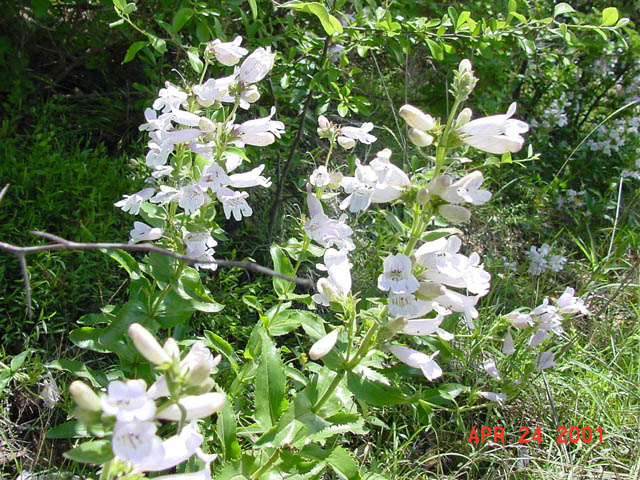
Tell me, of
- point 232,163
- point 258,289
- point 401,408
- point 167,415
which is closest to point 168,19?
point 258,289

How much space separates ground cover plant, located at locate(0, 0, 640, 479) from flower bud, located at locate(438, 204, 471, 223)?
0.02m

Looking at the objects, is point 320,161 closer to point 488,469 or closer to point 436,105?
point 436,105

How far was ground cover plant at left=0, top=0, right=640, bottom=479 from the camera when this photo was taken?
1789 mm

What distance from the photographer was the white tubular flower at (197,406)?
133 cm

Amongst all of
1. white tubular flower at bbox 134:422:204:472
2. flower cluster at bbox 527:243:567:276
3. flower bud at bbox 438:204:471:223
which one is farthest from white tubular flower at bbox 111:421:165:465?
flower cluster at bbox 527:243:567:276

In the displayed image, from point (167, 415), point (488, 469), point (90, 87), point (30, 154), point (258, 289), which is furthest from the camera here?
point (90, 87)

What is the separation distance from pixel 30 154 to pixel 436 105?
308 centimetres

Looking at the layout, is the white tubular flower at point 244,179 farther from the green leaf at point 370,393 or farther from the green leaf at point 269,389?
the green leaf at point 370,393

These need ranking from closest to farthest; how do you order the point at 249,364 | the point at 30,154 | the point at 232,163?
the point at 232,163
the point at 249,364
the point at 30,154

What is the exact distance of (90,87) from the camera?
16.6 feet

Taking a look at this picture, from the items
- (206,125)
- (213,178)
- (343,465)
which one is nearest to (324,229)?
(213,178)

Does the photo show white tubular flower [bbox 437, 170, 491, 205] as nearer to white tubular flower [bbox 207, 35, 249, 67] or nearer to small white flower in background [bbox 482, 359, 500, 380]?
white tubular flower [bbox 207, 35, 249, 67]

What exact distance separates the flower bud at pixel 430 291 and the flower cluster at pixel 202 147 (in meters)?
0.75

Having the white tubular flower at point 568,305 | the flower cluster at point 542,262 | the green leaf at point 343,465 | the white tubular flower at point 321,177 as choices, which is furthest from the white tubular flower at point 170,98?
the flower cluster at point 542,262
